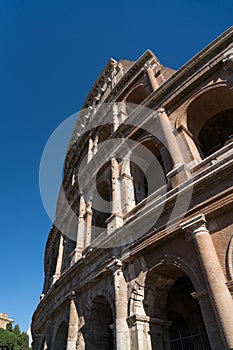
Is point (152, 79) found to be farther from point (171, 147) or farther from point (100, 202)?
point (100, 202)

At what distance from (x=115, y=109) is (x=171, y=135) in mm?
6684

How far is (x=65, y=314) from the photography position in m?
9.48

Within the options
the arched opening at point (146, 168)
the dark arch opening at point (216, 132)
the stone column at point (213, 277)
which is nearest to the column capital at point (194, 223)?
the stone column at point (213, 277)

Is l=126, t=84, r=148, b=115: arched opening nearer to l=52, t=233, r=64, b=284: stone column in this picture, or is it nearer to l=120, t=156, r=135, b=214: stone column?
l=120, t=156, r=135, b=214: stone column

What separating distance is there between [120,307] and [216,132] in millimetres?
8038

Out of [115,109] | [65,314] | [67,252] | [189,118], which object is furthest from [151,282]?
[115,109]

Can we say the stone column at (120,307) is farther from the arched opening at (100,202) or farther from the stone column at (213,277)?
the arched opening at (100,202)

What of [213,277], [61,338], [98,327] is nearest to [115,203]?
[98,327]

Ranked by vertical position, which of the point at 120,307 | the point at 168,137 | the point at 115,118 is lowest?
the point at 120,307

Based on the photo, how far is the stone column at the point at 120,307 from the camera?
20.1ft

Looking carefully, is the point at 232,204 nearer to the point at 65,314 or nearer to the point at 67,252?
the point at 65,314

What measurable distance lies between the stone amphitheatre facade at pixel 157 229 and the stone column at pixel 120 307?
0.08 feet

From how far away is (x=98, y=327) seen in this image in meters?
8.22

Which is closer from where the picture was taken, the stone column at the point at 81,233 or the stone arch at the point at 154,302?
the stone arch at the point at 154,302
